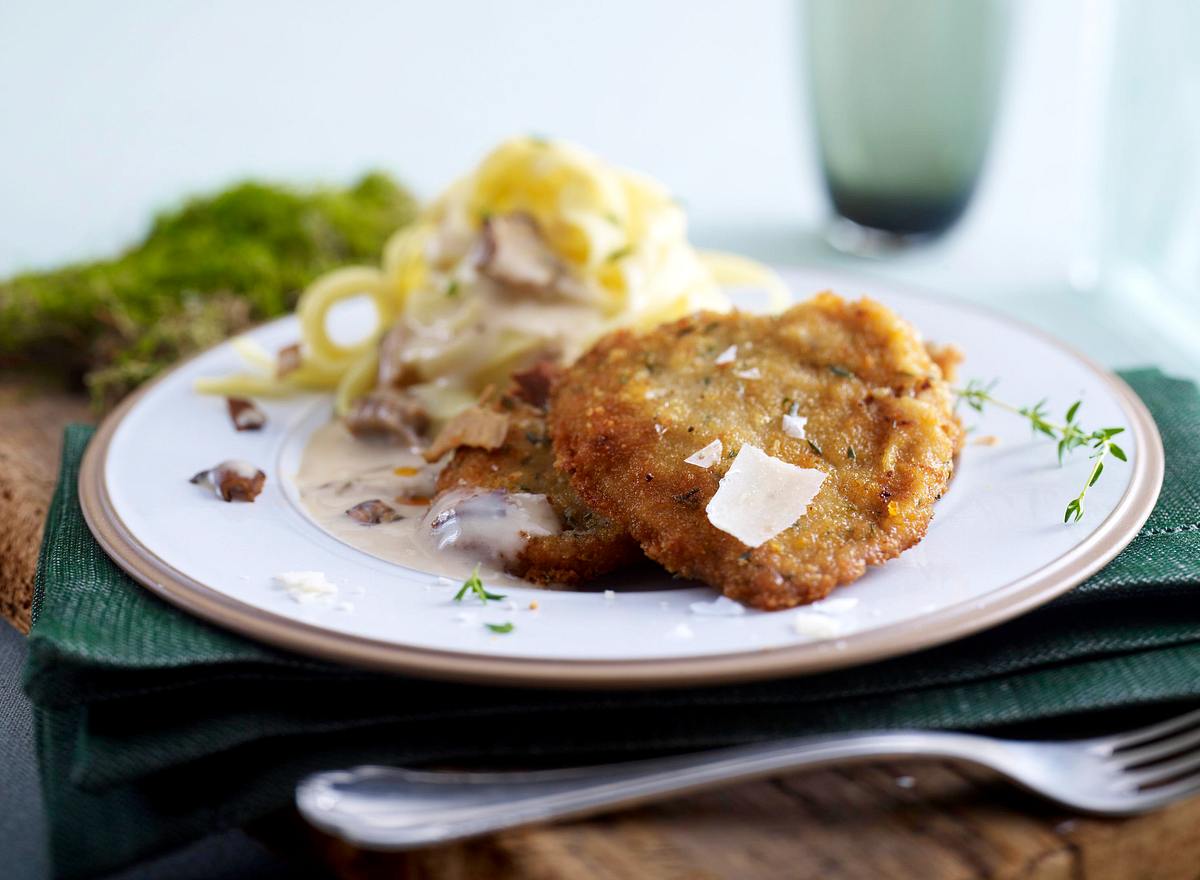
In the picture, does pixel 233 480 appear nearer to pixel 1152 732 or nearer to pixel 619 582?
pixel 619 582

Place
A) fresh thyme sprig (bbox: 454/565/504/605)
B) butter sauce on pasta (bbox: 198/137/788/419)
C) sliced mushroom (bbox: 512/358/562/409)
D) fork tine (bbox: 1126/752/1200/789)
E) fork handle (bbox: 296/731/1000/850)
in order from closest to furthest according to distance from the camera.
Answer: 1. fork handle (bbox: 296/731/1000/850)
2. fork tine (bbox: 1126/752/1200/789)
3. fresh thyme sprig (bbox: 454/565/504/605)
4. sliced mushroom (bbox: 512/358/562/409)
5. butter sauce on pasta (bbox: 198/137/788/419)

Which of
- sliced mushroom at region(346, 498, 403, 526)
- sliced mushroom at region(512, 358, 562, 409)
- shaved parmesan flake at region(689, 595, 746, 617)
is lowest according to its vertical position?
sliced mushroom at region(346, 498, 403, 526)

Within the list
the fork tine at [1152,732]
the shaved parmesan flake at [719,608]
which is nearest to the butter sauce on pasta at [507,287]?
the shaved parmesan flake at [719,608]

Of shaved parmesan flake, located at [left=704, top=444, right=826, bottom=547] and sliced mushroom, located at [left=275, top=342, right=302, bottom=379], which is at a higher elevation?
shaved parmesan flake, located at [left=704, top=444, right=826, bottom=547]

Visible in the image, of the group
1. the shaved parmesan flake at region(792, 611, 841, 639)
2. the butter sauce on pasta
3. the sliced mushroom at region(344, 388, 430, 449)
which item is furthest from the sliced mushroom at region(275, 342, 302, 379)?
the shaved parmesan flake at region(792, 611, 841, 639)

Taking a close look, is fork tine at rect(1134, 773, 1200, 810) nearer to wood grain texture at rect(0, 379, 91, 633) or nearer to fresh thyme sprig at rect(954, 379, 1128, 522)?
fresh thyme sprig at rect(954, 379, 1128, 522)

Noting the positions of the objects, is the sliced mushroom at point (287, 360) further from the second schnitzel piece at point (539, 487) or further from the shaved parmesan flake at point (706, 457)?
the shaved parmesan flake at point (706, 457)

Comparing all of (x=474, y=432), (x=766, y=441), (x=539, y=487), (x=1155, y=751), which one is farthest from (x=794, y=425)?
(x=1155, y=751)

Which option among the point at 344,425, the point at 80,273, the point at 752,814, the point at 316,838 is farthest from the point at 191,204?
the point at 752,814
